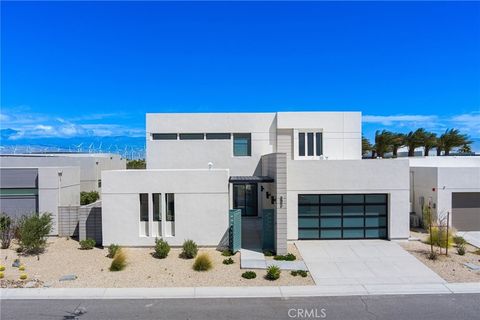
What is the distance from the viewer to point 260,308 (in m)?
9.91

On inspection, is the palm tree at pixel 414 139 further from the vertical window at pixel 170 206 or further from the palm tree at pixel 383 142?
the vertical window at pixel 170 206

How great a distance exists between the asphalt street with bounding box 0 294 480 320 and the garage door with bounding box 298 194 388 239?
21.8ft

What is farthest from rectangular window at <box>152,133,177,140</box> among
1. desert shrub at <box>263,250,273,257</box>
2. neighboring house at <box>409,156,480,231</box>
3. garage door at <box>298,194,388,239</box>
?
neighboring house at <box>409,156,480,231</box>

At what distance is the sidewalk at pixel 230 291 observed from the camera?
1074cm

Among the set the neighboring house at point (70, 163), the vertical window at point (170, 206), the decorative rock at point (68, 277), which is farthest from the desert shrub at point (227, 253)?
the neighboring house at point (70, 163)

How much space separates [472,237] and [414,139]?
2113 cm

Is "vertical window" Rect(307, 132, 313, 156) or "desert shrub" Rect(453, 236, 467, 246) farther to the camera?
"vertical window" Rect(307, 132, 313, 156)

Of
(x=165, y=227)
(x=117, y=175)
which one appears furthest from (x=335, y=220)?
(x=117, y=175)

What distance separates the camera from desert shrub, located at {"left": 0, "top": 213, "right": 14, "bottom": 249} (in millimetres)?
15641

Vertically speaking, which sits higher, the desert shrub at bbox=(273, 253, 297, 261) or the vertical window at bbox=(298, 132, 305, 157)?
the vertical window at bbox=(298, 132, 305, 157)

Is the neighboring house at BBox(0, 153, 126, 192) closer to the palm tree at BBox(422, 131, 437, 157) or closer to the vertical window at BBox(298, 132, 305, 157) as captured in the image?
the vertical window at BBox(298, 132, 305, 157)

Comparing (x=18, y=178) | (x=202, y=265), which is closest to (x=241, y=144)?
(x=202, y=265)

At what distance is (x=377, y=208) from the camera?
17.4m

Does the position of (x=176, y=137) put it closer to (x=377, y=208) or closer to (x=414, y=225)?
(x=377, y=208)
